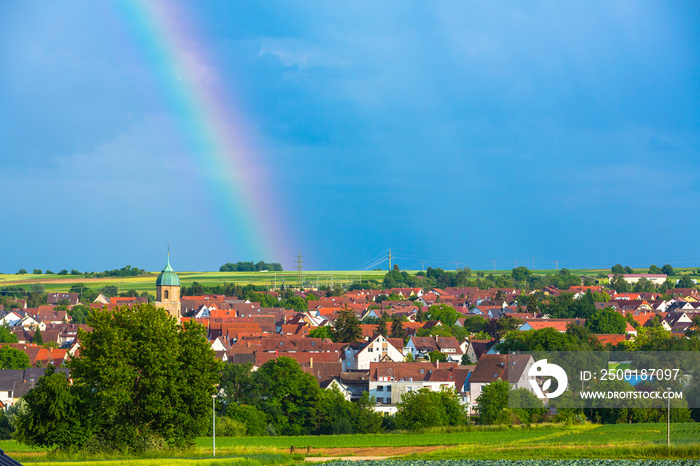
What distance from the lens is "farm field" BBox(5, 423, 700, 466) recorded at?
1281 inches

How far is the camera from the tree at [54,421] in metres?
33.0

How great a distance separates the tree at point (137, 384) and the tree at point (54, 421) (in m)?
0.41

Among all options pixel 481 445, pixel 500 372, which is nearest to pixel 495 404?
pixel 500 372

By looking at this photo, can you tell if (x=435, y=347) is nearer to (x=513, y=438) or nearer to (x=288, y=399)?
(x=288, y=399)

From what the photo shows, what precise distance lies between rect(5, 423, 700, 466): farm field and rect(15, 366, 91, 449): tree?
85 cm

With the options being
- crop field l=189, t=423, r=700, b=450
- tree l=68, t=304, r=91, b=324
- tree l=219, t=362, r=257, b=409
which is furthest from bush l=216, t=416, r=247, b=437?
tree l=68, t=304, r=91, b=324

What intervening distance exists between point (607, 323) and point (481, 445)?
86.3 m

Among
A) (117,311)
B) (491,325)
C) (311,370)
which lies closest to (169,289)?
(311,370)

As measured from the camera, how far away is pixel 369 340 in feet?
328

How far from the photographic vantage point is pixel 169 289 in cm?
9556

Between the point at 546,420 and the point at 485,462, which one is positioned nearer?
the point at 485,462

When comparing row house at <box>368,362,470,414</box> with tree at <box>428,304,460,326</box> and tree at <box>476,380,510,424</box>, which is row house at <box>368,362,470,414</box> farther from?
tree at <box>428,304,460,326</box>

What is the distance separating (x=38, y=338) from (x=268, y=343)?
116ft

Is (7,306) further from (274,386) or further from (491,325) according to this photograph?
(274,386)
